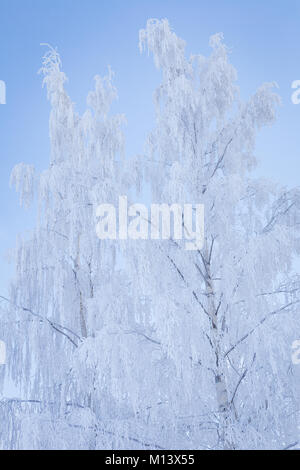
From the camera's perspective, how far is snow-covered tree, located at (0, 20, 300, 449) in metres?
2.98

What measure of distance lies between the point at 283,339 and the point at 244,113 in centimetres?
223

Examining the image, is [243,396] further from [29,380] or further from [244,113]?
[244,113]

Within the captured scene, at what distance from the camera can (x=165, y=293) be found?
118 inches

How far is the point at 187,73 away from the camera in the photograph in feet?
13.9

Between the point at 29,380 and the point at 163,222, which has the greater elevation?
the point at 163,222

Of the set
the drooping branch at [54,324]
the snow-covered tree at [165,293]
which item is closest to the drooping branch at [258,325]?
the snow-covered tree at [165,293]

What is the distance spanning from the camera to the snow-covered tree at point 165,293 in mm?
2979

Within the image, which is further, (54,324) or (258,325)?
(54,324)

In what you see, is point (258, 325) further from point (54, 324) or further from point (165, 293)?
point (54, 324)

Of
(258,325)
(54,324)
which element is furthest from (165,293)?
(54,324)

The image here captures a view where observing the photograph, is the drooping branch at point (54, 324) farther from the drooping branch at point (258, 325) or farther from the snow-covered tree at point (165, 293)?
the drooping branch at point (258, 325)

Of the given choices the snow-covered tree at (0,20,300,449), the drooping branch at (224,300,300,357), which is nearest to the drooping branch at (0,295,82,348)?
the snow-covered tree at (0,20,300,449)

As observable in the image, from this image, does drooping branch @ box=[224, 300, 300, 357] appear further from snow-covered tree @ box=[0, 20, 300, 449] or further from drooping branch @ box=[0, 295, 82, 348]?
drooping branch @ box=[0, 295, 82, 348]
